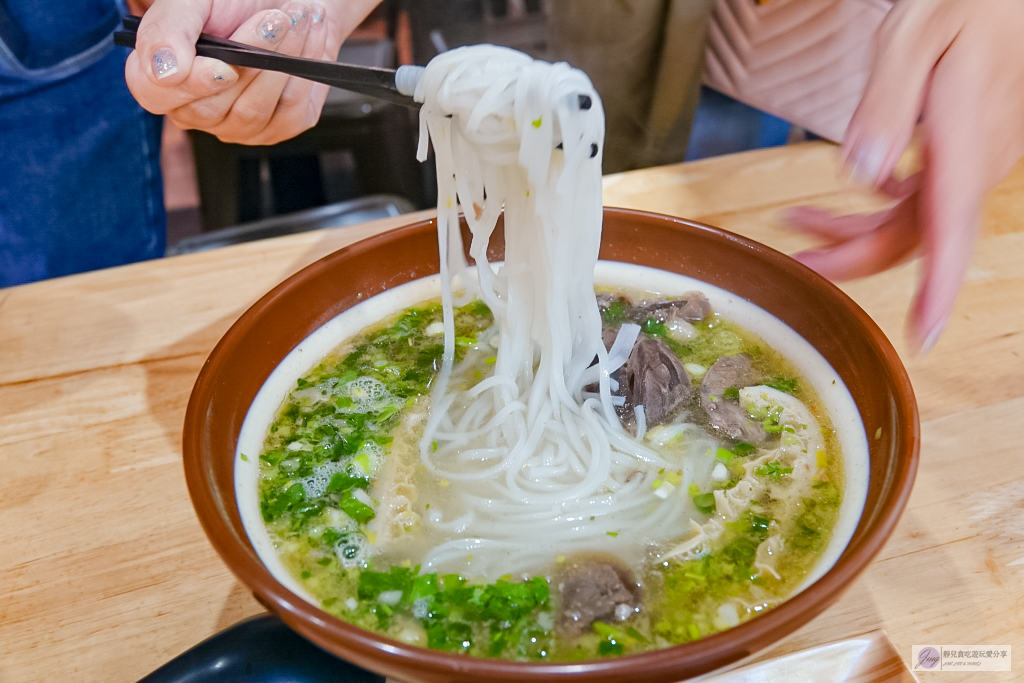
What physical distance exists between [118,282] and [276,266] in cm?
47

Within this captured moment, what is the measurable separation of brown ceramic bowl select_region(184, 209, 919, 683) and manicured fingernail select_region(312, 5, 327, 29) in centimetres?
83

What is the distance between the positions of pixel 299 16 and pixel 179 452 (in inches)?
47.2

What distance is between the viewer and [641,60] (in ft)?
9.25

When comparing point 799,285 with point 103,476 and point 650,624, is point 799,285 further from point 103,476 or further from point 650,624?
point 103,476

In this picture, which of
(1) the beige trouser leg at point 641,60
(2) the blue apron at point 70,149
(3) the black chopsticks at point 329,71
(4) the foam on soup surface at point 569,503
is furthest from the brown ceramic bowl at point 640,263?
(2) the blue apron at point 70,149

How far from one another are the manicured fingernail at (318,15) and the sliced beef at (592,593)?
1682mm

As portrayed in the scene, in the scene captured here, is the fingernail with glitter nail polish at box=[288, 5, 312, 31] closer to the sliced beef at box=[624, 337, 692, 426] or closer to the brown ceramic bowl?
the brown ceramic bowl

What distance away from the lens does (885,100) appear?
4.67 ft

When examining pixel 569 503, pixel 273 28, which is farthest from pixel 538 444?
pixel 273 28

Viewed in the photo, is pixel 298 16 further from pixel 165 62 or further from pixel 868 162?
pixel 868 162

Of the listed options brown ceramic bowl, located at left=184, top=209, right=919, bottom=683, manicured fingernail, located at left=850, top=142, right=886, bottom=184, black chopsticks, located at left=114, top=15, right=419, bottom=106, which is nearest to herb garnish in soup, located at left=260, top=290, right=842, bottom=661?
brown ceramic bowl, located at left=184, top=209, right=919, bottom=683

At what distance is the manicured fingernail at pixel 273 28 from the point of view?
6.08ft

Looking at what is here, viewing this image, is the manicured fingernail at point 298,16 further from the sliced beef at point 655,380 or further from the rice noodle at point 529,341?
the sliced beef at point 655,380

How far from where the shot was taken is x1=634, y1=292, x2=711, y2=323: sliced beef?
173 centimetres
